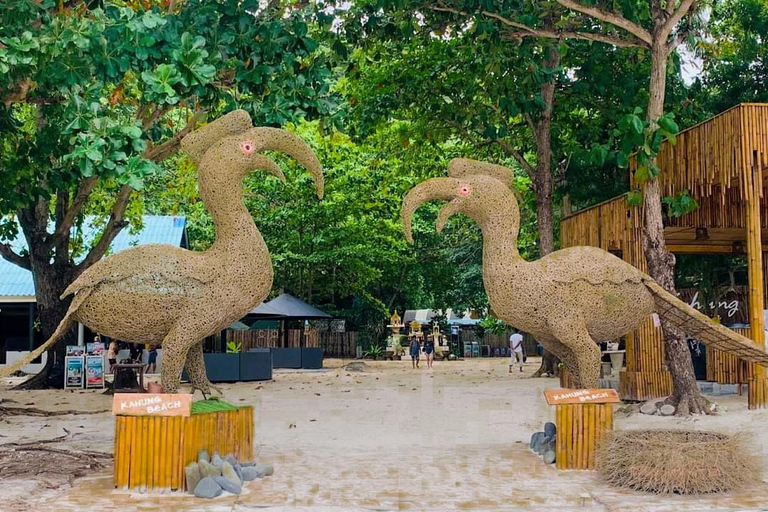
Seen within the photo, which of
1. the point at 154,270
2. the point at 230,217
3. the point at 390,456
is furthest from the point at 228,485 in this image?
the point at 230,217

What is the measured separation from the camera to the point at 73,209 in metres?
15.9

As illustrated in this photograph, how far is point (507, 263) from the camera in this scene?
786 cm

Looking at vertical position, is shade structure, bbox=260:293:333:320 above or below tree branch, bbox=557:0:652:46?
below

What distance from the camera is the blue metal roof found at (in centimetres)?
2331

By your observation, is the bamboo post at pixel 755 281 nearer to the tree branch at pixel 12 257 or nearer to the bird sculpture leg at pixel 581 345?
the bird sculpture leg at pixel 581 345

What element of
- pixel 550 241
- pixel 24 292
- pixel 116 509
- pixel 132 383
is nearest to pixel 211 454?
pixel 116 509

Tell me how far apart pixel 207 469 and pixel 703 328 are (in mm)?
4925

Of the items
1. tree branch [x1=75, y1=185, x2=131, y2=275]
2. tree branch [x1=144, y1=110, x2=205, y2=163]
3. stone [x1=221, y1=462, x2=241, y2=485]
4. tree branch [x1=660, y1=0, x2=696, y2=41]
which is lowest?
stone [x1=221, y1=462, x2=241, y2=485]

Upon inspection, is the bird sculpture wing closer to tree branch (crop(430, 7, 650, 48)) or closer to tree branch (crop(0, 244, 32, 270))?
tree branch (crop(430, 7, 650, 48))

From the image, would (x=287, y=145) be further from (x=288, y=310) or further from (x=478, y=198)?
(x=288, y=310)

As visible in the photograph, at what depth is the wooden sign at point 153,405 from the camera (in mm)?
6586

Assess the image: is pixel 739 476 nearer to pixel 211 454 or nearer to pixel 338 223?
pixel 211 454

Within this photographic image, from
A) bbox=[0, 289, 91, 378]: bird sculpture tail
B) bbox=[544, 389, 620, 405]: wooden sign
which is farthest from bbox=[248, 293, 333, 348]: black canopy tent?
bbox=[544, 389, 620, 405]: wooden sign

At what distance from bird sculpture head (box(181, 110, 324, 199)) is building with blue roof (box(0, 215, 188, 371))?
1585 cm
